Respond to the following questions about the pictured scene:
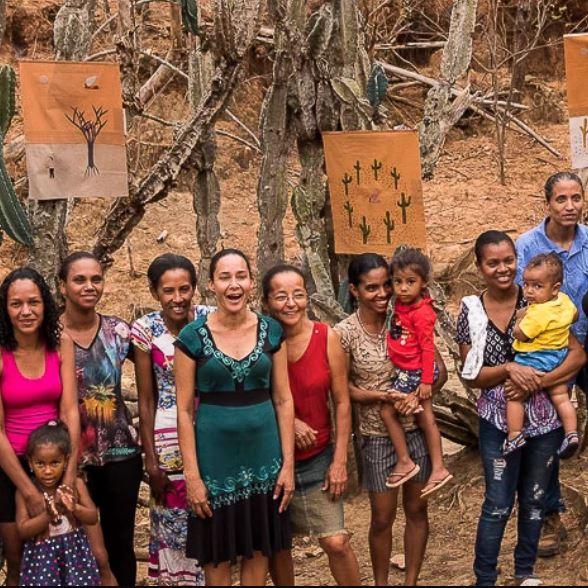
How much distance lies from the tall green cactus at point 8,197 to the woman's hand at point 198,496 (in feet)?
5.88

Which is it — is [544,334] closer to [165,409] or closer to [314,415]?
[314,415]

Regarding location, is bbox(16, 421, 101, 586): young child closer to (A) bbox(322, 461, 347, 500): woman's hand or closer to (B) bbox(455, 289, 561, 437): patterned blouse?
(A) bbox(322, 461, 347, 500): woman's hand

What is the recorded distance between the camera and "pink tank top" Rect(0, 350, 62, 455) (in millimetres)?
3975

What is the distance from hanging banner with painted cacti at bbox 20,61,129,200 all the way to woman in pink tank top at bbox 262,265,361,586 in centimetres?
136

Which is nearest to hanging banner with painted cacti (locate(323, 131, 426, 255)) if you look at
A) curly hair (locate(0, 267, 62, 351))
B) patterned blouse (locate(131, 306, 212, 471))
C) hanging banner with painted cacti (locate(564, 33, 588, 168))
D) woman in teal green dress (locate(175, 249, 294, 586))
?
hanging banner with painted cacti (locate(564, 33, 588, 168))

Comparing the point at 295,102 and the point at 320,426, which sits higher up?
the point at 295,102

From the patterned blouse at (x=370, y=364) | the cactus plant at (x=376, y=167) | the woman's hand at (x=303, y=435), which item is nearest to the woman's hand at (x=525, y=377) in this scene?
the patterned blouse at (x=370, y=364)

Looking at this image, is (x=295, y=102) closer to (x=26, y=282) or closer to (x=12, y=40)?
(x=26, y=282)

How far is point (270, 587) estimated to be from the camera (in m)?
5.22

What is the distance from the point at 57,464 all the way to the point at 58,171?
165 cm

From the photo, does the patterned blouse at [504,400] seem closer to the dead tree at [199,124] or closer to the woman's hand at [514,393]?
the woman's hand at [514,393]

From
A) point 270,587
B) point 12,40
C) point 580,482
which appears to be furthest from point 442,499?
point 12,40

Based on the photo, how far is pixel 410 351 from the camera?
14.1 feet

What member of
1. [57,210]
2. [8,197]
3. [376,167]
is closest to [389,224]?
[376,167]
